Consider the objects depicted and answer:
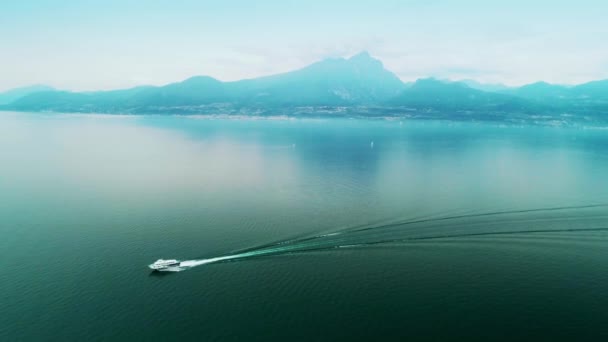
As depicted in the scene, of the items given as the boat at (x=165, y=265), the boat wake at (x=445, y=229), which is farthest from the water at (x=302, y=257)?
the boat at (x=165, y=265)

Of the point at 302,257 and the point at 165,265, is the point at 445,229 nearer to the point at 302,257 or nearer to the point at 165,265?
the point at 302,257

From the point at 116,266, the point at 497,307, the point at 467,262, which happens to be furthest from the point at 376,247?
the point at 116,266

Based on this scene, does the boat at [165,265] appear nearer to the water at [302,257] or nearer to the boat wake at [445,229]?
the boat wake at [445,229]

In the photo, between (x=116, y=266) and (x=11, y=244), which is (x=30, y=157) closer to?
(x=11, y=244)

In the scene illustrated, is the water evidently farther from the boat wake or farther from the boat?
the boat

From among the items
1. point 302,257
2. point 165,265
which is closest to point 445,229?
point 302,257

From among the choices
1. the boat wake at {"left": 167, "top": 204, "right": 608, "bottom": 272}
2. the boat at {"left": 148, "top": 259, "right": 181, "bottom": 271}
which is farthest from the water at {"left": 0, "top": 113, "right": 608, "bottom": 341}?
the boat at {"left": 148, "top": 259, "right": 181, "bottom": 271}
